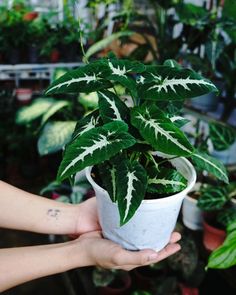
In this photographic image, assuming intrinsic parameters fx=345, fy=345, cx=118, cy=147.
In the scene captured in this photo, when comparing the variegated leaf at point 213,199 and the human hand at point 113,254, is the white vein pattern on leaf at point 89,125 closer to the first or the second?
the human hand at point 113,254

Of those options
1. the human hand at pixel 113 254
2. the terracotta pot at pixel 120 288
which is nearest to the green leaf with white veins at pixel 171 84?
the human hand at pixel 113 254

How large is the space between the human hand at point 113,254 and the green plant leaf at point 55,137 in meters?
1.07

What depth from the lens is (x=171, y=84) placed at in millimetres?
674

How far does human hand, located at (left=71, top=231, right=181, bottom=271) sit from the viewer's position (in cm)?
75

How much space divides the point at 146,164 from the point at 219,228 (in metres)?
0.64

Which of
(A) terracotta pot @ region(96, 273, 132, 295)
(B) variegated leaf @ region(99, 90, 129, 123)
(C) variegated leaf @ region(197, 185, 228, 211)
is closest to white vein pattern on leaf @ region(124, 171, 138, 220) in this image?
(B) variegated leaf @ region(99, 90, 129, 123)

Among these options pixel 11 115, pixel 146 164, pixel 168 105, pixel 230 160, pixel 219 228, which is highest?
pixel 168 105

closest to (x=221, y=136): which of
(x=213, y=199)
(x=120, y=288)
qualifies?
(x=213, y=199)

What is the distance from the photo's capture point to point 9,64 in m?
2.85

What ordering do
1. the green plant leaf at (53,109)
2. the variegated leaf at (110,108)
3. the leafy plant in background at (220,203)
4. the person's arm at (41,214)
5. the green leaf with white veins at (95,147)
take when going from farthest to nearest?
the green plant leaf at (53,109) < the leafy plant in background at (220,203) < the person's arm at (41,214) < the variegated leaf at (110,108) < the green leaf with white veins at (95,147)

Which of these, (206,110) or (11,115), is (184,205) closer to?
(206,110)

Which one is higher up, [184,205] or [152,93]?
[152,93]

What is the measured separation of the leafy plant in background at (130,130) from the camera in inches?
24.6

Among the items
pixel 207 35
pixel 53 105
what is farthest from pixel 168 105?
pixel 53 105
